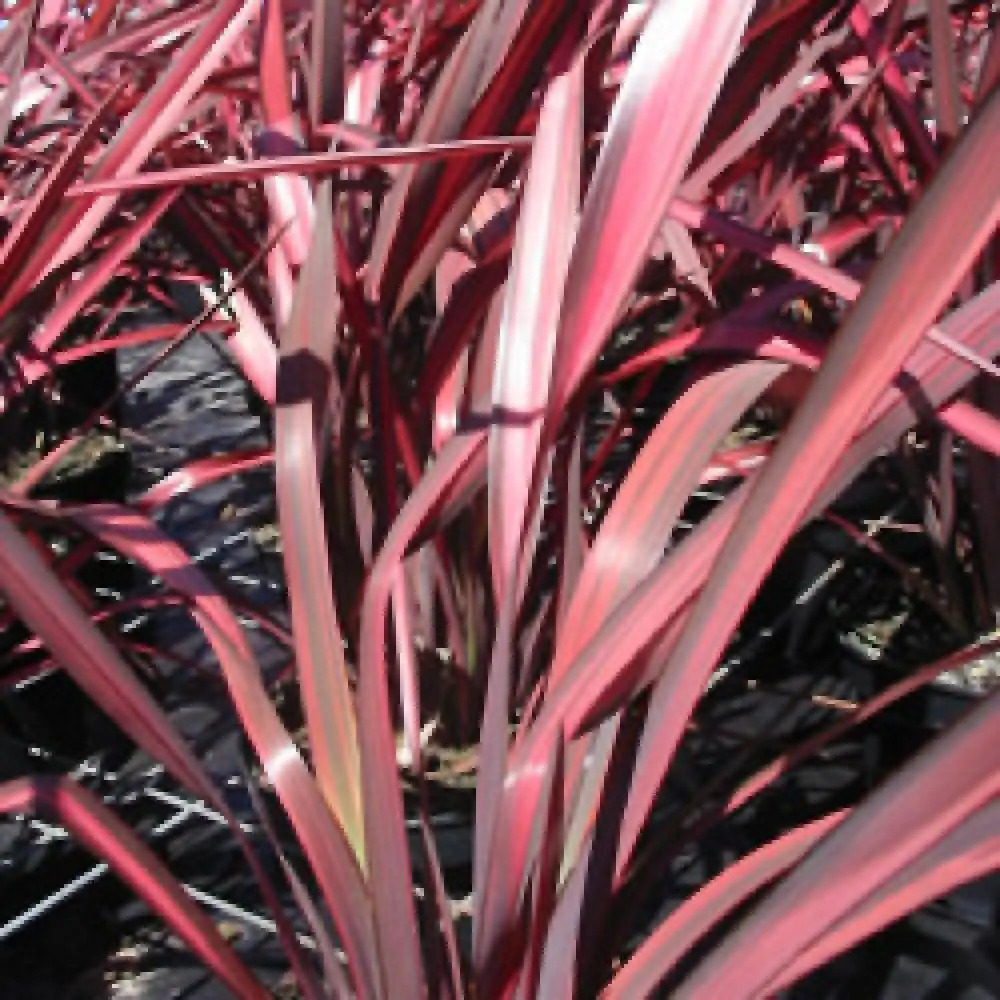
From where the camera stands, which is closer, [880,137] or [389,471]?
[389,471]

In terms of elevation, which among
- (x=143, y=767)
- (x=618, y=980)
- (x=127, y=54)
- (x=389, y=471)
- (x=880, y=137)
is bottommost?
(x=143, y=767)

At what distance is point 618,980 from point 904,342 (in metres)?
0.25

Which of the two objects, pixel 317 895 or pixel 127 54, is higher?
pixel 127 54

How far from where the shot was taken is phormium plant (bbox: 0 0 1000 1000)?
0.41 metres

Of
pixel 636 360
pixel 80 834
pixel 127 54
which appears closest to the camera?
pixel 80 834

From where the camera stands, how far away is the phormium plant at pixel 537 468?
414 mm

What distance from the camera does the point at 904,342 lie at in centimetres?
38

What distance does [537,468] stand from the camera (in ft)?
1.62

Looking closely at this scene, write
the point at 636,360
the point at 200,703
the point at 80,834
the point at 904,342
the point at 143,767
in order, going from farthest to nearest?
the point at 200,703 → the point at 143,767 → the point at 636,360 → the point at 80,834 → the point at 904,342

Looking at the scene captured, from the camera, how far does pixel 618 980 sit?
504 millimetres

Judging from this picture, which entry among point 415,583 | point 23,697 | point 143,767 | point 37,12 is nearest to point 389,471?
point 415,583

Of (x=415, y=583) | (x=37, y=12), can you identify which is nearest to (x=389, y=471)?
(x=415, y=583)

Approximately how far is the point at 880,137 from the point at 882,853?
0.66 meters

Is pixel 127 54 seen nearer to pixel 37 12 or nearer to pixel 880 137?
pixel 37 12
